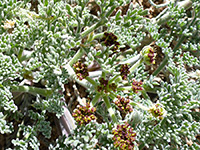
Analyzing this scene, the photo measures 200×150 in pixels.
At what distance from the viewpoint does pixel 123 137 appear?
215 centimetres

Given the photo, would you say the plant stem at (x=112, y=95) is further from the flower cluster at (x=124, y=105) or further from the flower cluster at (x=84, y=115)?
the flower cluster at (x=84, y=115)

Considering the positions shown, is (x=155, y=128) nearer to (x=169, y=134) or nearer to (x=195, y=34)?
(x=169, y=134)

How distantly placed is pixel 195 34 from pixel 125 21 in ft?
3.41

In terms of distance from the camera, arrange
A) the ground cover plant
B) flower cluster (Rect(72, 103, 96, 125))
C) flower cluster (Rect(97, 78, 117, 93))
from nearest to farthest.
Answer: flower cluster (Rect(72, 103, 96, 125))
the ground cover plant
flower cluster (Rect(97, 78, 117, 93))

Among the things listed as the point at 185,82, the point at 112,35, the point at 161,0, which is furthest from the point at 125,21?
the point at 161,0

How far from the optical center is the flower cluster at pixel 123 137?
2.11 metres

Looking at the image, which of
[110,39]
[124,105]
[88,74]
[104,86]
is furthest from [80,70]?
[124,105]

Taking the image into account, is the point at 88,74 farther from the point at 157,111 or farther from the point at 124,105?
the point at 157,111

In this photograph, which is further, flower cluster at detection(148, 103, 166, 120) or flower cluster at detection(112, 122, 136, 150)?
flower cluster at detection(148, 103, 166, 120)

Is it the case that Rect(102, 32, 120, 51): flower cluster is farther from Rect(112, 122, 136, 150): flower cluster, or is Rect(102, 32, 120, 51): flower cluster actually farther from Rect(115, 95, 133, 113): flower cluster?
Rect(112, 122, 136, 150): flower cluster

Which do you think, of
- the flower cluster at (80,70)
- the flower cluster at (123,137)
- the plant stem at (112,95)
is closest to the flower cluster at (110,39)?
the flower cluster at (80,70)

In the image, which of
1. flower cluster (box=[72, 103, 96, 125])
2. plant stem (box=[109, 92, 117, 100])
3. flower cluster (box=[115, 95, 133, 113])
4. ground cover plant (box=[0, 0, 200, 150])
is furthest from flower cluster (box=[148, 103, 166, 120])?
flower cluster (box=[72, 103, 96, 125])

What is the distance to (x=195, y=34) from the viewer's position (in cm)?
295

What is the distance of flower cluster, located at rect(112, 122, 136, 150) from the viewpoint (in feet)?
6.91
